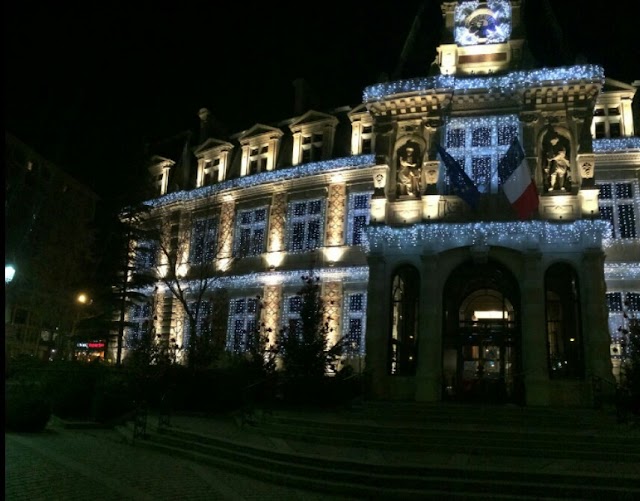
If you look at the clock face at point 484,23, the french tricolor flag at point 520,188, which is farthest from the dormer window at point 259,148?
the french tricolor flag at point 520,188

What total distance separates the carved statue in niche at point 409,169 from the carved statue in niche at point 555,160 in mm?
4956

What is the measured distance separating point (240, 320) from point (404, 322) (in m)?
11.2

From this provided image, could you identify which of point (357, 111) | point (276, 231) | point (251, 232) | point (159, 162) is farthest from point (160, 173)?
point (357, 111)

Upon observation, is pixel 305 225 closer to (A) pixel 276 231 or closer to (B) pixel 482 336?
(A) pixel 276 231

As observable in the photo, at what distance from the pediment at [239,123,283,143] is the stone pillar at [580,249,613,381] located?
1782 cm

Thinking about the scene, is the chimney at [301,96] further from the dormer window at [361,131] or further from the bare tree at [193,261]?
the bare tree at [193,261]

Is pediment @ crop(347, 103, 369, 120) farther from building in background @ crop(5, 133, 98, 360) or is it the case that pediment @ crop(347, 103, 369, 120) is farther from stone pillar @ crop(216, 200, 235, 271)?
building in background @ crop(5, 133, 98, 360)

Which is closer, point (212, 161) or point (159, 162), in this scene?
point (212, 161)

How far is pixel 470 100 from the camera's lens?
83.2 feet

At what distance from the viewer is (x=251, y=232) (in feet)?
109

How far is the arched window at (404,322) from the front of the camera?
23734 millimetres

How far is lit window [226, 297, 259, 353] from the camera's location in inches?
1248

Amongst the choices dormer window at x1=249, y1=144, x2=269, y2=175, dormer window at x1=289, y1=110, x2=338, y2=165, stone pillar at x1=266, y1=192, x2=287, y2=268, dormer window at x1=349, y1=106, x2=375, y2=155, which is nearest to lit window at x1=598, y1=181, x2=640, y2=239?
dormer window at x1=349, y1=106, x2=375, y2=155

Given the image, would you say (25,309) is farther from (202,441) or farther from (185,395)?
(202,441)
